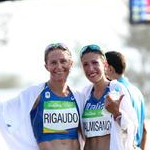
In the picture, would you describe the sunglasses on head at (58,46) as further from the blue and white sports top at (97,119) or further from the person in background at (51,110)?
the blue and white sports top at (97,119)

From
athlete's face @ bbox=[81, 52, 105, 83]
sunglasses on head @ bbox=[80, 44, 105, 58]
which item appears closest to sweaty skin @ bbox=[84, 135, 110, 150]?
athlete's face @ bbox=[81, 52, 105, 83]

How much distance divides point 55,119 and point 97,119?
32 centimetres

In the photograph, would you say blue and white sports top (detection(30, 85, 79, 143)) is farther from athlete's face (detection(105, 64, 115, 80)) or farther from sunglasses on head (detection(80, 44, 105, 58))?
athlete's face (detection(105, 64, 115, 80))

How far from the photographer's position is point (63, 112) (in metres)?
6.27

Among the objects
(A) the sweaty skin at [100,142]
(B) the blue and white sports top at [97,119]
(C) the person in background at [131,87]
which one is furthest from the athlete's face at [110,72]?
(A) the sweaty skin at [100,142]

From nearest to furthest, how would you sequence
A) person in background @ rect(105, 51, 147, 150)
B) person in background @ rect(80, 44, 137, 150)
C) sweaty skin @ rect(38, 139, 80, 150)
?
1. person in background @ rect(80, 44, 137, 150)
2. sweaty skin @ rect(38, 139, 80, 150)
3. person in background @ rect(105, 51, 147, 150)

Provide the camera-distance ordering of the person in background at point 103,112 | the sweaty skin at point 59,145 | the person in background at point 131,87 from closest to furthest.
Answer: the person in background at point 103,112 → the sweaty skin at point 59,145 → the person in background at point 131,87

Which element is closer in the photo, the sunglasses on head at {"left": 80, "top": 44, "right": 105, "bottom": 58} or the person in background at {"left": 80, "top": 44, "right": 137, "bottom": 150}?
the person in background at {"left": 80, "top": 44, "right": 137, "bottom": 150}

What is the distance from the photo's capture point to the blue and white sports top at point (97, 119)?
6.20m

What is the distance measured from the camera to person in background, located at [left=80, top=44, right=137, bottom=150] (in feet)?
20.1

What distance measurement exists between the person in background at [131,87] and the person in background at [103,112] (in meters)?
0.40

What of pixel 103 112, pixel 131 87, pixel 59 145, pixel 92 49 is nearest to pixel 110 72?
pixel 131 87

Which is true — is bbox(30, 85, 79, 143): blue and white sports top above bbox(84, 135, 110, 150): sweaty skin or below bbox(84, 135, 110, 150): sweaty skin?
above

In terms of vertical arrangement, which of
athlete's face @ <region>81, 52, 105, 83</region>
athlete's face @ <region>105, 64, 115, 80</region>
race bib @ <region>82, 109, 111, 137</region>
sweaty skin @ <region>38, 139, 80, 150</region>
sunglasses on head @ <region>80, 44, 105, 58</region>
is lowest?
sweaty skin @ <region>38, 139, 80, 150</region>
